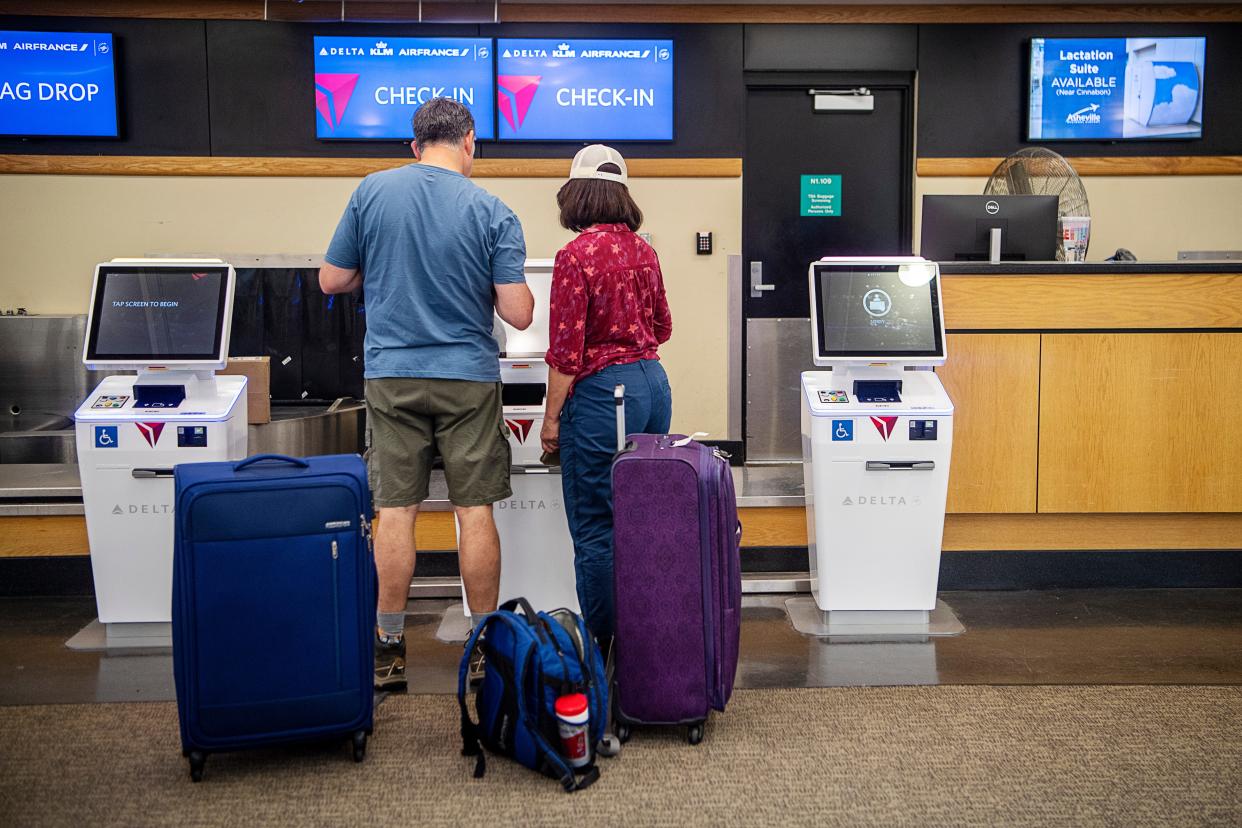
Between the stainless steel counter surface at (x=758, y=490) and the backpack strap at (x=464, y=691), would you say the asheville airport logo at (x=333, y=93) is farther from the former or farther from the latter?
the backpack strap at (x=464, y=691)

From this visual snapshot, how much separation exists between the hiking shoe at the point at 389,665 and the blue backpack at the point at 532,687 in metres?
0.45

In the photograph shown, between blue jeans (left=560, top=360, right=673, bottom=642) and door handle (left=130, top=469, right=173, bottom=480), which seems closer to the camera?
blue jeans (left=560, top=360, right=673, bottom=642)

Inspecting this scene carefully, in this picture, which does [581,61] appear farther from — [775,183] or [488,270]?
[488,270]

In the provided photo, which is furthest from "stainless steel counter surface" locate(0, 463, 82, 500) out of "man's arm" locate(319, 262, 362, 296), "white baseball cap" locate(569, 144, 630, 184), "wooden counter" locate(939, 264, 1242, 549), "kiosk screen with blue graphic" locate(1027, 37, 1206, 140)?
"kiosk screen with blue graphic" locate(1027, 37, 1206, 140)

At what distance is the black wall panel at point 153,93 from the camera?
5.46m

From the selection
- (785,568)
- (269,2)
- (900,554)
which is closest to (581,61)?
(269,2)

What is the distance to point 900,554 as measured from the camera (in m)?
3.34

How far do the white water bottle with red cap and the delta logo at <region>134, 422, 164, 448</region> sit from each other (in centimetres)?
166

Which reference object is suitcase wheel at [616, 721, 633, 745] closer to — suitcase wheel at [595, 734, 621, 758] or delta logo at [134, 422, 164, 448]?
suitcase wheel at [595, 734, 621, 758]

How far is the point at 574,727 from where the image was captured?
230 centimetres

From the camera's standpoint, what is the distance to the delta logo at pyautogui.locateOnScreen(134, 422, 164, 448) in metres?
3.20

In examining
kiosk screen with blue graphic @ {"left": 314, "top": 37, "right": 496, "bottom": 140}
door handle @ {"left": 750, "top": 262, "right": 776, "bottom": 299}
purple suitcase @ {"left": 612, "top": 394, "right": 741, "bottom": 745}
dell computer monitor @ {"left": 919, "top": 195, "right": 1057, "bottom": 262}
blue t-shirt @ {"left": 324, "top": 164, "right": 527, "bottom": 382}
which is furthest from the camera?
door handle @ {"left": 750, "top": 262, "right": 776, "bottom": 299}

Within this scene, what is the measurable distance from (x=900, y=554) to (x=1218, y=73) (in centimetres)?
408

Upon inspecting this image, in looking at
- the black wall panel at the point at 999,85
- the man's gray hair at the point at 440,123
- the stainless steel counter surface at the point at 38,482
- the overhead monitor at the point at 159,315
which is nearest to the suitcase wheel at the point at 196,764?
the overhead monitor at the point at 159,315
